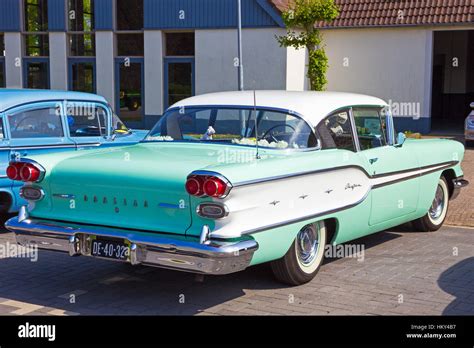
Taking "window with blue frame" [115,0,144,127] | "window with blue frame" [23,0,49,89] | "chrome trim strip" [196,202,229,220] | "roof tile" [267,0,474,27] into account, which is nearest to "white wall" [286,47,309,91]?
"roof tile" [267,0,474,27]

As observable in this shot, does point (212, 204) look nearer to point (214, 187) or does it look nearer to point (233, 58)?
point (214, 187)

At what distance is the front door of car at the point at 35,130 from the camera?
8.41 meters

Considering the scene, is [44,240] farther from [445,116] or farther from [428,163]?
[445,116]

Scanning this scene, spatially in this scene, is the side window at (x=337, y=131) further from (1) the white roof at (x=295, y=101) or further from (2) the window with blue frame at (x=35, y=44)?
(2) the window with blue frame at (x=35, y=44)

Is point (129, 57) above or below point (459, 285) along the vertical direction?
above

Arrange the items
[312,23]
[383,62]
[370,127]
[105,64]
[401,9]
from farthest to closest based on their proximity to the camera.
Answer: [105,64], [383,62], [401,9], [312,23], [370,127]

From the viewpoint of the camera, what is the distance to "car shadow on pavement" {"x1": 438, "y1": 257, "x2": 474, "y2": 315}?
219 inches

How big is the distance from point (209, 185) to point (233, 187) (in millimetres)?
176

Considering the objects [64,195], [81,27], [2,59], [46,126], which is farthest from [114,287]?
[2,59]

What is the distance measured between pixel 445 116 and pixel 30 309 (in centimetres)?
2364

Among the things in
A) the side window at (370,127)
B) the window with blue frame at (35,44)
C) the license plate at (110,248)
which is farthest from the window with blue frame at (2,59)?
the license plate at (110,248)

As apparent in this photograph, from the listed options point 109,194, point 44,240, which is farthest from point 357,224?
point 44,240

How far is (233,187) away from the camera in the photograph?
201 inches

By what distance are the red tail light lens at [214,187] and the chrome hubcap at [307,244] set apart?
118cm
